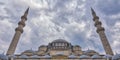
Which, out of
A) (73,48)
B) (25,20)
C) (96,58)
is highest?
(25,20)

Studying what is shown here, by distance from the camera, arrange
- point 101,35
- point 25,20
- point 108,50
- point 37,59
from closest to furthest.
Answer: point 37,59 < point 108,50 < point 101,35 < point 25,20

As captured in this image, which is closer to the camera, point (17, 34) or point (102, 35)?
point (102, 35)

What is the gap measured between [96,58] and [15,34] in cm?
1678

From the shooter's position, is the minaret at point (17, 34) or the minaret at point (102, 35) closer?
the minaret at point (17, 34)

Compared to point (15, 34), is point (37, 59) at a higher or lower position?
lower

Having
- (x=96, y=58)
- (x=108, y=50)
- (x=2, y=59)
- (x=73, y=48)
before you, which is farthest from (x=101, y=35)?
(x=2, y=59)

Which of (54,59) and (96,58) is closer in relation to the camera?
(54,59)

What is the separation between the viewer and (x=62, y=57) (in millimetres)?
14680

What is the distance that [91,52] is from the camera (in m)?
27.8

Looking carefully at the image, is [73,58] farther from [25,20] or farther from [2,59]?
[25,20]

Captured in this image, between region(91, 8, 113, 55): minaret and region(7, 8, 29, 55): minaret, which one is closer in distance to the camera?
region(7, 8, 29, 55): minaret

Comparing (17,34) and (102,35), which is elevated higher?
(17,34)

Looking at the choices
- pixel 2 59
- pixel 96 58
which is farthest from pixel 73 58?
pixel 2 59

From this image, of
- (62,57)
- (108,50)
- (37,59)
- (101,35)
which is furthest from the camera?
(101,35)
